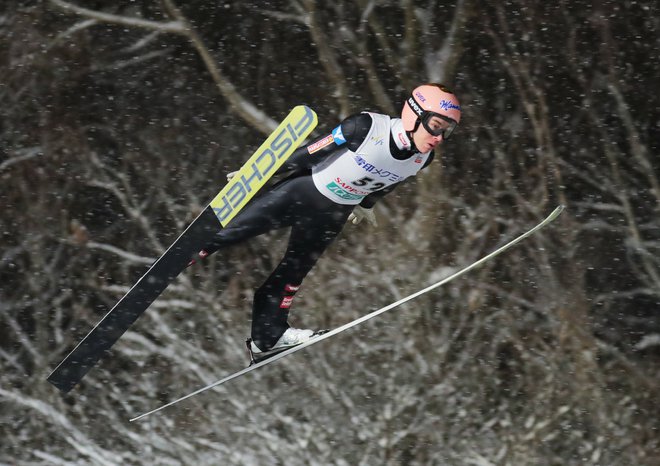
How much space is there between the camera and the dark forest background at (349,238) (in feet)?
21.4

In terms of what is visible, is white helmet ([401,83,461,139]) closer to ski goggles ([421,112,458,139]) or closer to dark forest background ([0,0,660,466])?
ski goggles ([421,112,458,139])

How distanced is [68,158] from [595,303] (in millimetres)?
3000

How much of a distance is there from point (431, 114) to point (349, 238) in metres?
2.51

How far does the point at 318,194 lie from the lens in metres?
4.44

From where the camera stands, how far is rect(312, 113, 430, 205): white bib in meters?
4.25

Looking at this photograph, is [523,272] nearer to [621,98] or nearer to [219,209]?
[621,98]

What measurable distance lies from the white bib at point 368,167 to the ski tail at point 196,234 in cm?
22

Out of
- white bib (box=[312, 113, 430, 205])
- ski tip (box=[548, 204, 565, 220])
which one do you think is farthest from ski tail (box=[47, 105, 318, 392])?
ski tip (box=[548, 204, 565, 220])

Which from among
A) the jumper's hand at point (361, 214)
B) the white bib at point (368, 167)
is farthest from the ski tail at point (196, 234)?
the jumper's hand at point (361, 214)

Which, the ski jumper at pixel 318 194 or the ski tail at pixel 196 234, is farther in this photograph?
the ski jumper at pixel 318 194

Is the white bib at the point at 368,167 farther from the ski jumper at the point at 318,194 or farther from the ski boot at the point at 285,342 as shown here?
the ski boot at the point at 285,342

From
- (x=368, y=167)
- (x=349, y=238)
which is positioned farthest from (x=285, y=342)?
(x=349, y=238)

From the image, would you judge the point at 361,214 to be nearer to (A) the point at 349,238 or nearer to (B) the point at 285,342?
(B) the point at 285,342

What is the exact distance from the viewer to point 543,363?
21.7 ft
